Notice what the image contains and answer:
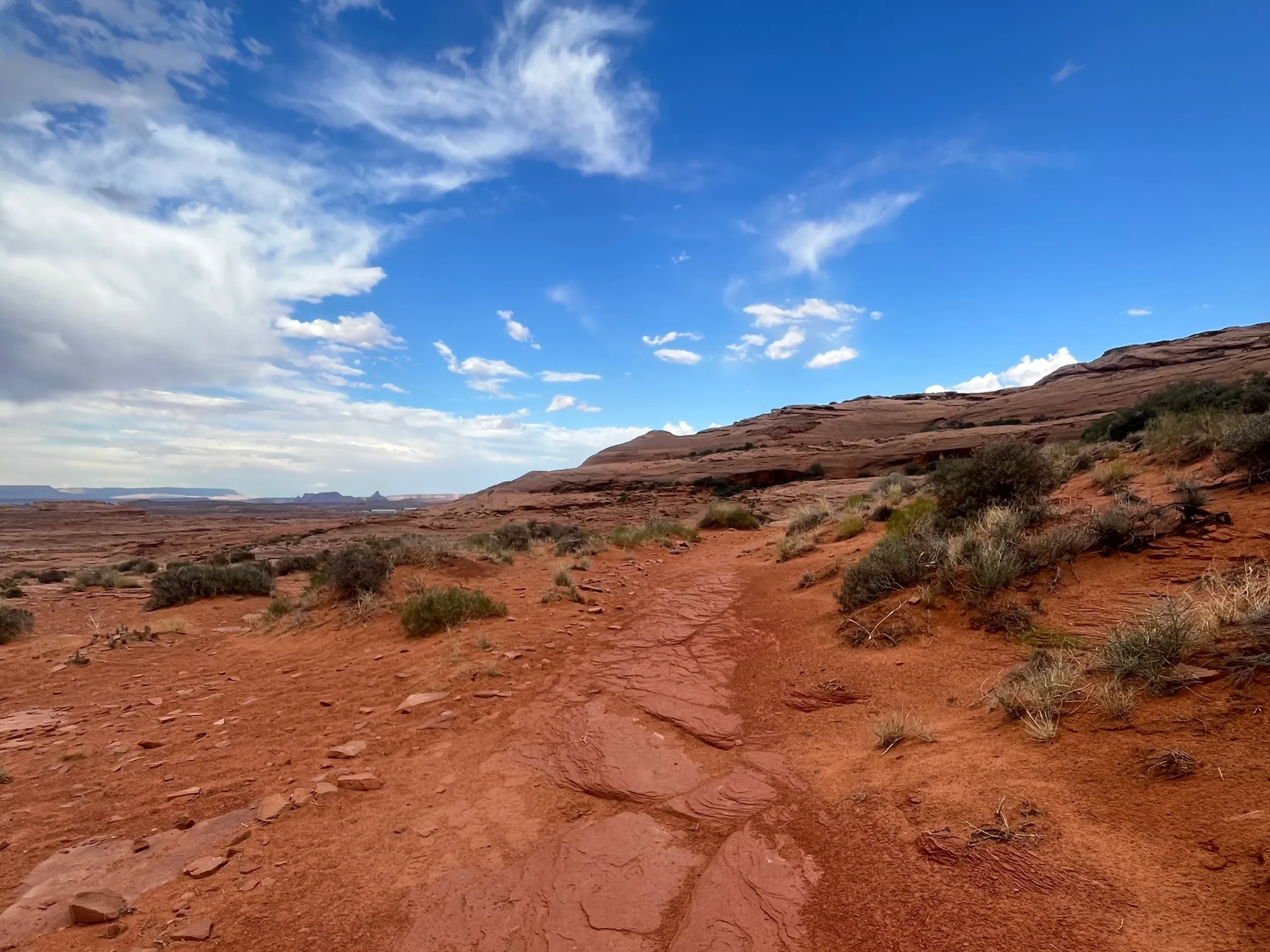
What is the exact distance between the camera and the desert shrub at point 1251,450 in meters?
6.32

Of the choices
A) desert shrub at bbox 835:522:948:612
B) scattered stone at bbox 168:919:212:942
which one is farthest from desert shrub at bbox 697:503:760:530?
scattered stone at bbox 168:919:212:942

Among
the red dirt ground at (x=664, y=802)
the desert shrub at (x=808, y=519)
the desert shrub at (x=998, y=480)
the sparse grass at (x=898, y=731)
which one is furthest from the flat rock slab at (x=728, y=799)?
the desert shrub at (x=808, y=519)

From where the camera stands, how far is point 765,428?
52.6 meters

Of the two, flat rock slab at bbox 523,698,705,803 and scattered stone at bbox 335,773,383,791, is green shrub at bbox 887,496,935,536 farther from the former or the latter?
scattered stone at bbox 335,773,383,791

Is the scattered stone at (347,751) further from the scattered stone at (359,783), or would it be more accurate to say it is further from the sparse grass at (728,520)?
the sparse grass at (728,520)

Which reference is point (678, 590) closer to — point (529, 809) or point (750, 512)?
point (529, 809)

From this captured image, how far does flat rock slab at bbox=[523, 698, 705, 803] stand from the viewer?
13.3 ft

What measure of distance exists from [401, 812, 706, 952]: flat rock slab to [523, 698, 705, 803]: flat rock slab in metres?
0.49

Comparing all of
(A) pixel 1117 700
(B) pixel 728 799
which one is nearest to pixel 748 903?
(B) pixel 728 799

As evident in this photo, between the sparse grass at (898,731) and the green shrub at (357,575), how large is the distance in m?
7.88

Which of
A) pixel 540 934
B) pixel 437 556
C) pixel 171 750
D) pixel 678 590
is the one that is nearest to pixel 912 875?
pixel 540 934

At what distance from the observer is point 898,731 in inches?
163

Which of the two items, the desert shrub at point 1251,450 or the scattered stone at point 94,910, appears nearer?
the scattered stone at point 94,910

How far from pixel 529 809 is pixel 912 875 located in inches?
87.6
